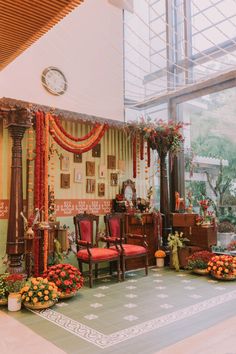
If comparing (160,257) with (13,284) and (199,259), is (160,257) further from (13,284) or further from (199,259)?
(13,284)

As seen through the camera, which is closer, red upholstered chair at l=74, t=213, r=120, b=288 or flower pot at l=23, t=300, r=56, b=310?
flower pot at l=23, t=300, r=56, b=310

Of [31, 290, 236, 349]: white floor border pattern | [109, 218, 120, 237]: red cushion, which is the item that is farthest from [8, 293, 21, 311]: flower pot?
[109, 218, 120, 237]: red cushion

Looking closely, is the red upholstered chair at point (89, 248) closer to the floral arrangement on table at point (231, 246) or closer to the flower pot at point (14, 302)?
the flower pot at point (14, 302)

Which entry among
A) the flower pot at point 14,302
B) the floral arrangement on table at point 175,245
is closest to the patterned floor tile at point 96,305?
the flower pot at point 14,302

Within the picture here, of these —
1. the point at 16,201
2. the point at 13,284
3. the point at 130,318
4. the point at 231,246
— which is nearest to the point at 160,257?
the point at 231,246

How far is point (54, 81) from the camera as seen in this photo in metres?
6.99

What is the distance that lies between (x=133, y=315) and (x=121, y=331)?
19.4 inches

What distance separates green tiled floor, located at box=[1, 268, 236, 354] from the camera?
3.32 meters

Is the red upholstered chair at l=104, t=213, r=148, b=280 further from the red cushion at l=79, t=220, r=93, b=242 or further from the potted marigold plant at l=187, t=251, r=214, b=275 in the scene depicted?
the potted marigold plant at l=187, t=251, r=214, b=275

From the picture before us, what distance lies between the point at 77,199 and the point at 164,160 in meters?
2.01

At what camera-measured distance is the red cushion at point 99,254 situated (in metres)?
5.38

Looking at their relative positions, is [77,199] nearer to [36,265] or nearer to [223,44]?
[36,265]

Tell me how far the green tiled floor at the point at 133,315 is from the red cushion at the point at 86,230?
0.78 metres

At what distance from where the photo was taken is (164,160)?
23.2ft
